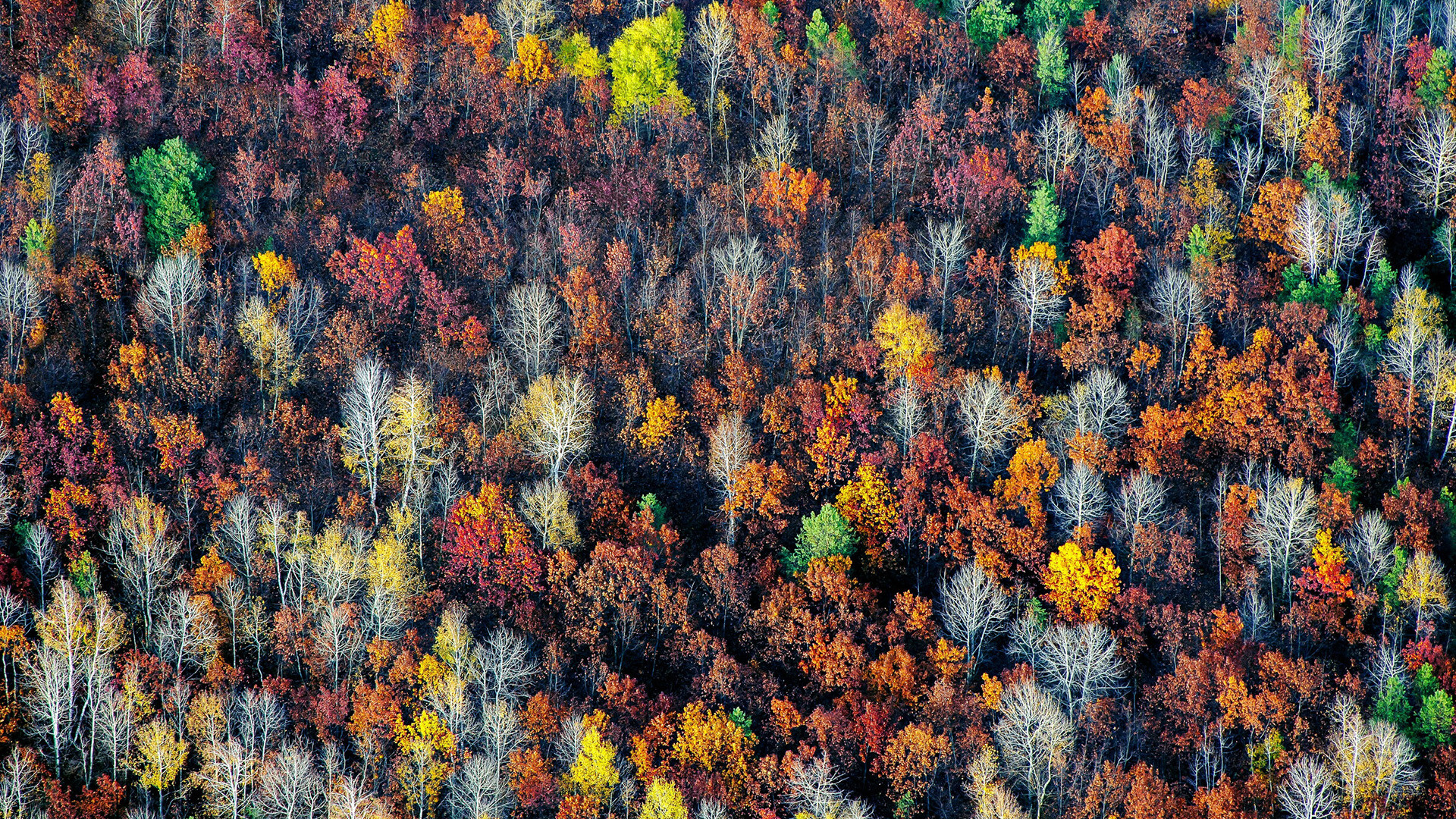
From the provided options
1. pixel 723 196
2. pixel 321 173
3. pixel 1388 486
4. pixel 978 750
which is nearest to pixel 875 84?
pixel 723 196

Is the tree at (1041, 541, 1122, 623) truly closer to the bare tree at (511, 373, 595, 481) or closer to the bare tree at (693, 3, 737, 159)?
the bare tree at (511, 373, 595, 481)

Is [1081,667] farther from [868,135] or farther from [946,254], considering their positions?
[868,135]

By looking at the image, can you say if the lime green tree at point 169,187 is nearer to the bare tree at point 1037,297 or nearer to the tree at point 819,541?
the tree at point 819,541

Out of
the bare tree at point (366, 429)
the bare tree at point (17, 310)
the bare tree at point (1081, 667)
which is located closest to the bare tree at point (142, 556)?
the bare tree at point (366, 429)

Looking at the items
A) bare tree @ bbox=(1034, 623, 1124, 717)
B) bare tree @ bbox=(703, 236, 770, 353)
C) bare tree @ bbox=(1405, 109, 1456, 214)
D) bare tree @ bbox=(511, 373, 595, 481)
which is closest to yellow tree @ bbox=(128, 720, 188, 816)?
bare tree @ bbox=(511, 373, 595, 481)

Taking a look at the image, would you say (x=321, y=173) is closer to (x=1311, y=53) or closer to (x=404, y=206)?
(x=404, y=206)

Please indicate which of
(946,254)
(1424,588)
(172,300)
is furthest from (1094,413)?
(172,300)
